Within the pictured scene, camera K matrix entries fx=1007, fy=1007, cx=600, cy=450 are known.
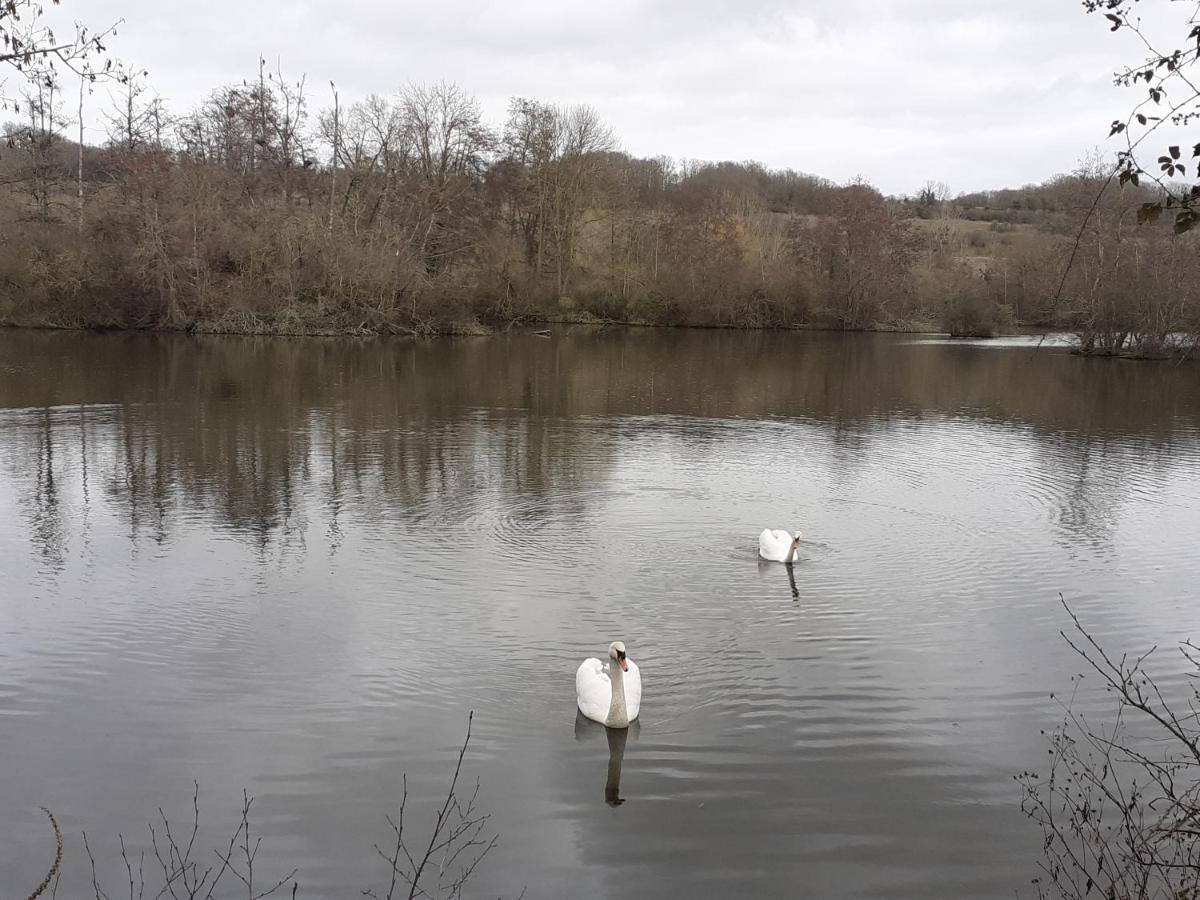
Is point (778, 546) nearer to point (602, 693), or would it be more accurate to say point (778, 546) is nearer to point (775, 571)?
point (775, 571)

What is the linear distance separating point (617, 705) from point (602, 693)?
18 cm

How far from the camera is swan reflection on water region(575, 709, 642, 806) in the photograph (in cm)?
665

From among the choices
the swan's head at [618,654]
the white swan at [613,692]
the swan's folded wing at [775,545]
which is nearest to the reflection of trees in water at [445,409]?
the swan's folded wing at [775,545]

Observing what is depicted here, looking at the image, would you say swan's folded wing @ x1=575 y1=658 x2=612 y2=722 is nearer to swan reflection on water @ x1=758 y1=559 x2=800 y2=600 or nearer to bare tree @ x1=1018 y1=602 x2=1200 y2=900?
bare tree @ x1=1018 y1=602 x2=1200 y2=900

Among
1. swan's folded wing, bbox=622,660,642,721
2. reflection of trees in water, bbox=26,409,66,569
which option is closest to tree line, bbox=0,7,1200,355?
reflection of trees in water, bbox=26,409,66,569

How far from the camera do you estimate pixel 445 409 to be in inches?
881

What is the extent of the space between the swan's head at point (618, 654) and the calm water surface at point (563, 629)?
477 mm

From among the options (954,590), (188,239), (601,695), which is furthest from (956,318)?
(601,695)

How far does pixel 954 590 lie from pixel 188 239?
3696 cm

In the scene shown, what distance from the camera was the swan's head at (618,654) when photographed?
7180 millimetres

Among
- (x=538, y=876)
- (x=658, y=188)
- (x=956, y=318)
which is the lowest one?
(x=538, y=876)

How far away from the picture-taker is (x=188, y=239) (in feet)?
131

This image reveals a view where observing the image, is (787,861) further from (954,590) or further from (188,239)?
(188,239)

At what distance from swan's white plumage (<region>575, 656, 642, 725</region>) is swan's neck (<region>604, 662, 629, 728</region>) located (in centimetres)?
3
